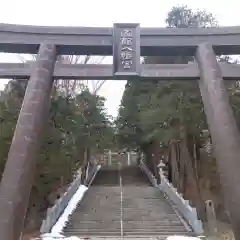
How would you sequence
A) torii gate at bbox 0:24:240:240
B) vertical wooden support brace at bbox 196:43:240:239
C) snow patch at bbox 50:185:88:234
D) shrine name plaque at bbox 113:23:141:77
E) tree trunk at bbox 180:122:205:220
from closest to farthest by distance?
vertical wooden support brace at bbox 196:43:240:239, torii gate at bbox 0:24:240:240, shrine name plaque at bbox 113:23:141:77, snow patch at bbox 50:185:88:234, tree trunk at bbox 180:122:205:220

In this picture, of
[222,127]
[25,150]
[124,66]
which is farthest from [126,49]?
[25,150]

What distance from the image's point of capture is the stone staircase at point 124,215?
12727 millimetres

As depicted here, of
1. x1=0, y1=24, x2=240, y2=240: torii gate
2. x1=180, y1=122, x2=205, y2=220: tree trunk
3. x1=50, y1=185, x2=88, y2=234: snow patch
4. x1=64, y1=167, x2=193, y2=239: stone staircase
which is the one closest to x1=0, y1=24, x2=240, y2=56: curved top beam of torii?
x1=0, y1=24, x2=240, y2=240: torii gate

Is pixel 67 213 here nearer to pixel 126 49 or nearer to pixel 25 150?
pixel 126 49

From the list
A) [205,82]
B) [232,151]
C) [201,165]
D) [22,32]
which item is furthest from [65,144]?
[232,151]

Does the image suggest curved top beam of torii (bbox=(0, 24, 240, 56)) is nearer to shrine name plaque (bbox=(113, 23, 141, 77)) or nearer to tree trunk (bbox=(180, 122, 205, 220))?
shrine name plaque (bbox=(113, 23, 141, 77))

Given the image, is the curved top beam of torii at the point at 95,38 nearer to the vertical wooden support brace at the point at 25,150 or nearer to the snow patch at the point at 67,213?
the vertical wooden support brace at the point at 25,150

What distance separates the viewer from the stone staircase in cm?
1273

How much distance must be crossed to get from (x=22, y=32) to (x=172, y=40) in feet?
10.3

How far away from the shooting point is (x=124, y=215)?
14.3 meters

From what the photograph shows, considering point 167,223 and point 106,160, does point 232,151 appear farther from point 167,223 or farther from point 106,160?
point 106,160

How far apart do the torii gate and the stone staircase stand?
19.2ft

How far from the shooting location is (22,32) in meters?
8.49

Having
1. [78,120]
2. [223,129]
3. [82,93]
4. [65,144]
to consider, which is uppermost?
[82,93]
